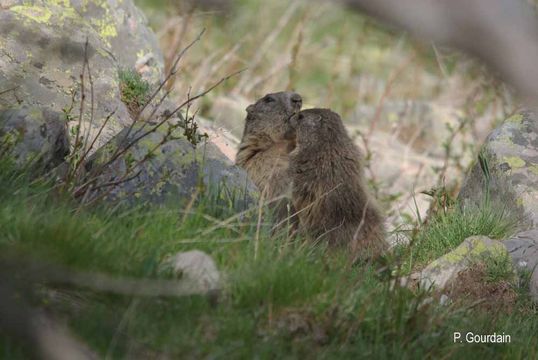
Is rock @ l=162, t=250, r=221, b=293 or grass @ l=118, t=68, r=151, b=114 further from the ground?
grass @ l=118, t=68, r=151, b=114

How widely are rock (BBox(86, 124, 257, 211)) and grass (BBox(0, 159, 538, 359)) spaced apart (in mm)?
237

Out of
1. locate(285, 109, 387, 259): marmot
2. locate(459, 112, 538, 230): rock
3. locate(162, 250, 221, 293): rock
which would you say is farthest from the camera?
locate(459, 112, 538, 230): rock

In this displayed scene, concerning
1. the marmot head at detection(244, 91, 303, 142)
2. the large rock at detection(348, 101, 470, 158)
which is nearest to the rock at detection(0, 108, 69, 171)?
the marmot head at detection(244, 91, 303, 142)

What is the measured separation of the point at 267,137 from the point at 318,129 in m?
0.77

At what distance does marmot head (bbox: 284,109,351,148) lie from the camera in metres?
6.38

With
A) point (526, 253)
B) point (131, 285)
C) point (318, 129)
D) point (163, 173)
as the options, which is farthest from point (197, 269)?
point (526, 253)

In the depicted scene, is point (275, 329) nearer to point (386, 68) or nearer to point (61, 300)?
point (61, 300)

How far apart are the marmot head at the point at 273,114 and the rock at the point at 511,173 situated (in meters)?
1.66

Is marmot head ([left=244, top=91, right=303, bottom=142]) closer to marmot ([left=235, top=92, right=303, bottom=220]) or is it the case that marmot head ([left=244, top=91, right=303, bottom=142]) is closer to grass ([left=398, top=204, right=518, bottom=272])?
marmot ([left=235, top=92, right=303, bottom=220])

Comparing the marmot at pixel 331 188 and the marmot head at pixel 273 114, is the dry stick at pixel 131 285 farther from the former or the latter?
the marmot head at pixel 273 114

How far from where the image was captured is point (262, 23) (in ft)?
46.8

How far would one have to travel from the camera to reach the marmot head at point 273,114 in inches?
279

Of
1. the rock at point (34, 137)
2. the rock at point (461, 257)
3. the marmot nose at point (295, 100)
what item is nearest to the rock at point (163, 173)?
the rock at point (34, 137)

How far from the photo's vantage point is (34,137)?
475 cm
